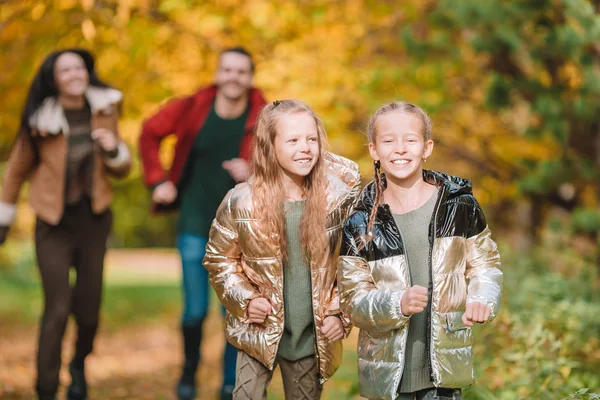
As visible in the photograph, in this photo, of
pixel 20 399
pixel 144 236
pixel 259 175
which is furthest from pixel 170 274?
pixel 259 175

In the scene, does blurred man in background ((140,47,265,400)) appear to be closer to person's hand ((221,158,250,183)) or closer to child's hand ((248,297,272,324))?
person's hand ((221,158,250,183))

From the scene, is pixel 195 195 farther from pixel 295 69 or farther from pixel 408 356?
pixel 295 69

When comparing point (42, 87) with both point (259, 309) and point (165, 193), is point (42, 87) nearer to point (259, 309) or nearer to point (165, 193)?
point (165, 193)

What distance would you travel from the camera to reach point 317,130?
3963mm

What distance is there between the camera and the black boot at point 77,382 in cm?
563

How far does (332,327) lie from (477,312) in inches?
29.6

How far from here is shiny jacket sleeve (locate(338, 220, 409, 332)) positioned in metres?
3.37

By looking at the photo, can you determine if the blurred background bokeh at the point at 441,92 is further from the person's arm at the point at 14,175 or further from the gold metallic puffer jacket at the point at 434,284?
the person's arm at the point at 14,175

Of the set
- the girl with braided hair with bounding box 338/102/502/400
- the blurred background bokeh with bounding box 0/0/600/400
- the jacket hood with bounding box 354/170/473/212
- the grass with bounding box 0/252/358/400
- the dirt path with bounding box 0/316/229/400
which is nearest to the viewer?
the girl with braided hair with bounding box 338/102/502/400

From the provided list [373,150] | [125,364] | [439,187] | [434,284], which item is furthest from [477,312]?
[125,364]

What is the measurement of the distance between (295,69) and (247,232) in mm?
5663

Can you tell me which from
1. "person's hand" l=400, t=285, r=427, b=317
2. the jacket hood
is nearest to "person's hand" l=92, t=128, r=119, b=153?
the jacket hood

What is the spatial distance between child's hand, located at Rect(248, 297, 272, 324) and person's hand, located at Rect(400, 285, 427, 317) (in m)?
0.73

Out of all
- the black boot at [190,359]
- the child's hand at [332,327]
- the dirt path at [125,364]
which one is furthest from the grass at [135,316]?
the child's hand at [332,327]
